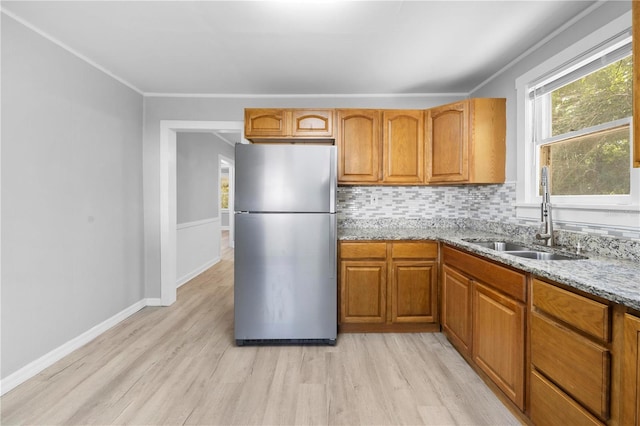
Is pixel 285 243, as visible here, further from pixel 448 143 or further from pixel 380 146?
pixel 448 143

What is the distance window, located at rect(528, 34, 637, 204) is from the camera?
1688 mm

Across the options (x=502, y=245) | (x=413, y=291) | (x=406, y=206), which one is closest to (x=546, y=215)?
(x=502, y=245)

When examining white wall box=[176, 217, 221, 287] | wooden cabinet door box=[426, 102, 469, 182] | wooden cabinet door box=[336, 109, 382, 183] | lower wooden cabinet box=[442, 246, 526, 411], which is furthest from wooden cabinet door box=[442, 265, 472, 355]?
white wall box=[176, 217, 221, 287]

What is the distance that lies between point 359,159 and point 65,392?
2749mm

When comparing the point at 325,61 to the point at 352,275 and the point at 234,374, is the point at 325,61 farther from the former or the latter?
the point at 234,374

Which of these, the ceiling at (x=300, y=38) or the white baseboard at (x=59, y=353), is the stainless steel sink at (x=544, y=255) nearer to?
the ceiling at (x=300, y=38)

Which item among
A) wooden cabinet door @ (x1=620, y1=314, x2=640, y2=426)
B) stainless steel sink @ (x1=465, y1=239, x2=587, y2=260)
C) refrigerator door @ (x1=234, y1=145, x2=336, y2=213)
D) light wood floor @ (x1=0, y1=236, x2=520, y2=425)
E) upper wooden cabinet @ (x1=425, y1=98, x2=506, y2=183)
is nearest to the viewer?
wooden cabinet door @ (x1=620, y1=314, x2=640, y2=426)

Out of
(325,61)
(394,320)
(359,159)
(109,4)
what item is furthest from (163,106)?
(394,320)

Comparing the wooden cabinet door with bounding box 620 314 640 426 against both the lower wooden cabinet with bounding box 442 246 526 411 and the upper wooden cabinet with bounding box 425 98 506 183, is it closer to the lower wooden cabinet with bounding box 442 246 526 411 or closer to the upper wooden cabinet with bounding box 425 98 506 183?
the lower wooden cabinet with bounding box 442 246 526 411

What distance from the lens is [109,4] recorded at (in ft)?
5.82

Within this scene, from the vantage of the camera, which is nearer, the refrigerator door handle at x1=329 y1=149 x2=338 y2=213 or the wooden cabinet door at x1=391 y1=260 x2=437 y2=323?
the refrigerator door handle at x1=329 y1=149 x2=338 y2=213

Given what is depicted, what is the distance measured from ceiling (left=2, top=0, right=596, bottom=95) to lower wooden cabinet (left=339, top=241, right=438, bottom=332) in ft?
5.07

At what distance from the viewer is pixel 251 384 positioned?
192 cm

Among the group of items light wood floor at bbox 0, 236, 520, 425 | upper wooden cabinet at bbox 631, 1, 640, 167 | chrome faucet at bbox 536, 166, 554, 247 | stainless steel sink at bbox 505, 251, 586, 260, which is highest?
upper wooden cabinet at bbox 631, 1, 640, 167
